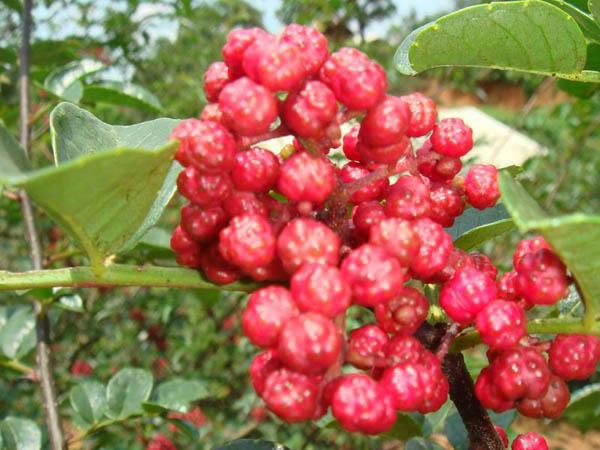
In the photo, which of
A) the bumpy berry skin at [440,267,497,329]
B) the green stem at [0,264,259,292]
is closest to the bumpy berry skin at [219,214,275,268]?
the green stem at [0,264,259,292]

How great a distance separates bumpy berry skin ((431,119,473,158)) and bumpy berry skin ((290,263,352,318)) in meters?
0.28

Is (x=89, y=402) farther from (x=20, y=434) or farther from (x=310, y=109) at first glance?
(x=310, y=109)

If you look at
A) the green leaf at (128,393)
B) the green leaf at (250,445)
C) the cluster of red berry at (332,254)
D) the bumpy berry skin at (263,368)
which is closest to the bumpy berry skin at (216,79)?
the cluster of red berry at (332,254)

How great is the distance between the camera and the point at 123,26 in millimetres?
3895

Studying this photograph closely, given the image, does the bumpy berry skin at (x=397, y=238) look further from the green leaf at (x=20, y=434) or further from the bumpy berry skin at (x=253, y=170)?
the green leaf at (x=20, y=434)

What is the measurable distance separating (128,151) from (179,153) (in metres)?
0.16

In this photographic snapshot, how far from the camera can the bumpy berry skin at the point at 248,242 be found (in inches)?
29.7

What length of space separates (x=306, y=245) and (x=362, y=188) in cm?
17

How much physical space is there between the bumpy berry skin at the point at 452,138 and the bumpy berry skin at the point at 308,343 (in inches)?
12.7

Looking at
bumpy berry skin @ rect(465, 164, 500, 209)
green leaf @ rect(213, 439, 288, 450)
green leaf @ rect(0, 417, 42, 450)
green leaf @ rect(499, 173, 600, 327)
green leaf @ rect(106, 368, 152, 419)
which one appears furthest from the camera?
green leaf @ rect(106, 368, 152, 419)

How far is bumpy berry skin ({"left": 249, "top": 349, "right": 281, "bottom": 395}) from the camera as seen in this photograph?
29.8 inches

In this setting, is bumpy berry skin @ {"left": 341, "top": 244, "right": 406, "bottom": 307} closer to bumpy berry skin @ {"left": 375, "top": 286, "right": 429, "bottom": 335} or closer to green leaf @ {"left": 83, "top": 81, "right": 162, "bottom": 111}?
bumpy berry skin @ {"left": 375, "top": 286, "right": 429, "bottom": 335}

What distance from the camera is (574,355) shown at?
0.83m

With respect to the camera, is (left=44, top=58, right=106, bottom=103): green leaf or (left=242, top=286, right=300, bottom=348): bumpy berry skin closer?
(left=242, top=286, right=300, bottom=348): bumpy berry skin
